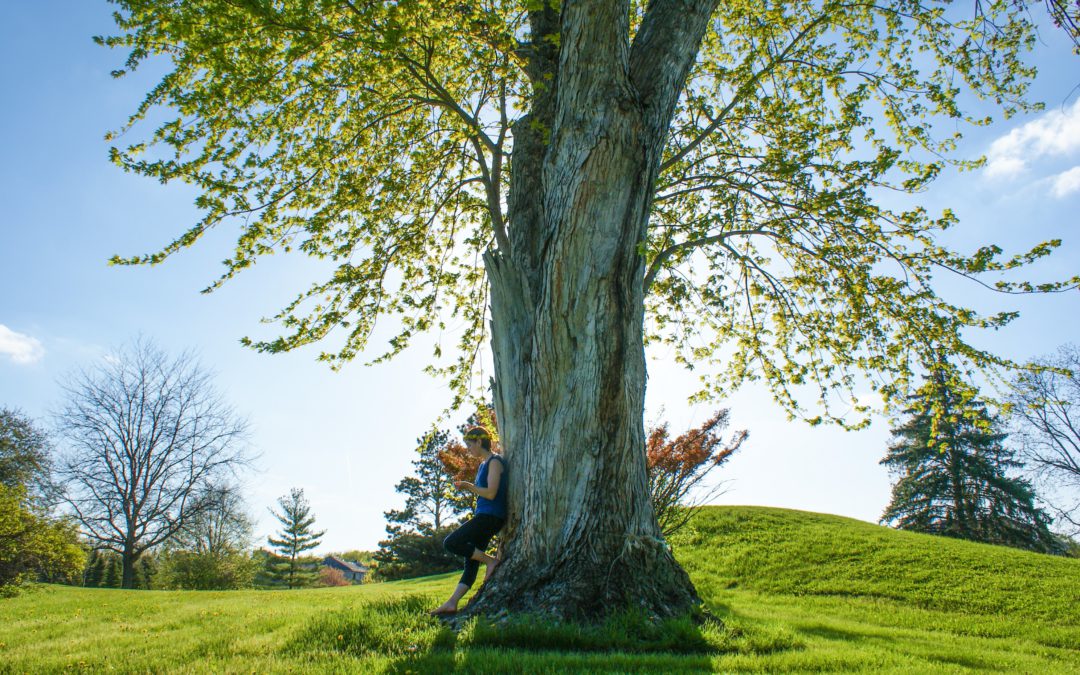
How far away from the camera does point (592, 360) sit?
5488 millimetres

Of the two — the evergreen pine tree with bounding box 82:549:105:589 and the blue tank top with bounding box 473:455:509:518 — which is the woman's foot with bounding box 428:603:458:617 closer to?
the blue tank top with bounding box 473:455:509:518

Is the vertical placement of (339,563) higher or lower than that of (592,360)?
lower

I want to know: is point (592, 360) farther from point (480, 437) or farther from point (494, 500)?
point (494, 500)

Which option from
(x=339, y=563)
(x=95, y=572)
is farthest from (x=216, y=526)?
(x=339, y=563)

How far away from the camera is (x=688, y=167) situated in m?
9.02

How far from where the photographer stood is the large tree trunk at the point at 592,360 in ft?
17.2

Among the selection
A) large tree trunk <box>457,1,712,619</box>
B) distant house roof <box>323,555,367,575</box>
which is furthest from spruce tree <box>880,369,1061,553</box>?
distant house roof <box>323,555,367,575</box>

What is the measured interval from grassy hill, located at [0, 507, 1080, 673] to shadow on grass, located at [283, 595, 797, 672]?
0.02 meters

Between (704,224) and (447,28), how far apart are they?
424 centimetres

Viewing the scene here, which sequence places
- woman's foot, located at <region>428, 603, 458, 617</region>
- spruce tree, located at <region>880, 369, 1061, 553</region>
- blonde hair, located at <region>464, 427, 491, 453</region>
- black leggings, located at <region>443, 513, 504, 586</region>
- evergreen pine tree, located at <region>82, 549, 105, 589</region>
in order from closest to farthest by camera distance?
woman's foot, located at <region>428, 603, 458, 617</region> → black leggings, located at <region>443, 513, 504, 586</region> → blonde hair, located at <region>464, 427, 491, 453</region> → spruce tree, located at <region>880, 369, 1061, 553</region> → evergreen pine tree, located at <region>82, 549, 105, 589</region>

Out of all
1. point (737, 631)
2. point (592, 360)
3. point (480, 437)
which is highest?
point (592, 360)

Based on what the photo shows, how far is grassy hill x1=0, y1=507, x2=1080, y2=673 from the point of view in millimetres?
3967

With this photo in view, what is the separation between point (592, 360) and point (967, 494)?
30.0 meters

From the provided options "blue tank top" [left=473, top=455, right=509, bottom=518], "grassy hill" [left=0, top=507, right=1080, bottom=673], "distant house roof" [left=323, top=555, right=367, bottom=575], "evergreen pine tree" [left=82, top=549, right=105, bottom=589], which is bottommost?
"distant house roof" [left=323, top=555, right=367, bottom=575]
